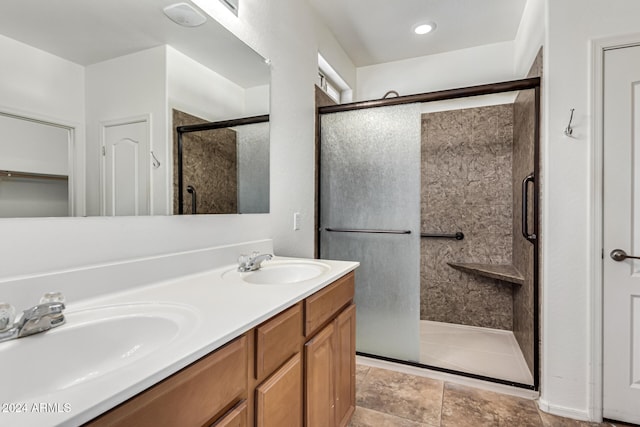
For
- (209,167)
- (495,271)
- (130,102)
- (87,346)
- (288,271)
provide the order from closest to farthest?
(87,346), (130,102), (209,167), (288,271), (495,271)

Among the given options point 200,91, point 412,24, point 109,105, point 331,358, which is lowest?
point 331,358

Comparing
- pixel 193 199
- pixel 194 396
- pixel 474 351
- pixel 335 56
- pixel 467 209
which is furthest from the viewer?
pixel 467 209

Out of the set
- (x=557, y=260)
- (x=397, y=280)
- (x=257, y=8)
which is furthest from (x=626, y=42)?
(x=257, y=8)

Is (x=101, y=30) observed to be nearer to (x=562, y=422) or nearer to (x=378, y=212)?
(x=378, y=212)

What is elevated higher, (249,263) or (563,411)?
(249,263)

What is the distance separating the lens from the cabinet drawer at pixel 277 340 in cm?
86

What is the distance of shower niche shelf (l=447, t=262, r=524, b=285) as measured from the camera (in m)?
2.34

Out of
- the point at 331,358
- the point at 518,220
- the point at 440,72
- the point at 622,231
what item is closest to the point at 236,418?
the point at 331,358

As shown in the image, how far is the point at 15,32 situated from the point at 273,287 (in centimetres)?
103

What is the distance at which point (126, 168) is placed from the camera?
106 centimetres

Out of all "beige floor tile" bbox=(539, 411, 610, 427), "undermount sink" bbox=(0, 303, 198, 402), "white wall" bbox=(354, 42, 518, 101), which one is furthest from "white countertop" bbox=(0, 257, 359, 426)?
"white wall" bbox=(354, 42, 518, 101)

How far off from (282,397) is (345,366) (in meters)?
0.59

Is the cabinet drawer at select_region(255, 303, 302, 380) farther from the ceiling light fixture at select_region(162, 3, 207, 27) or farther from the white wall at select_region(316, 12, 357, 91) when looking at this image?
the white wall at select_region(316, 12, 357, 91)

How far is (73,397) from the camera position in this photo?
1.50 ft
